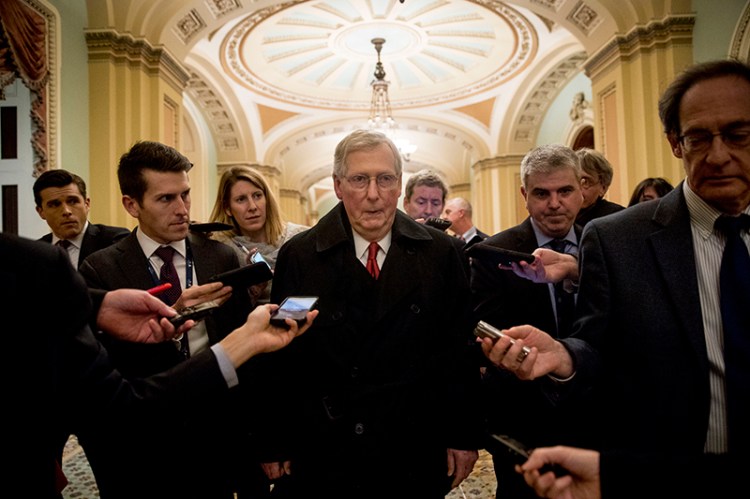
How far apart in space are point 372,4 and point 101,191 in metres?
5.86

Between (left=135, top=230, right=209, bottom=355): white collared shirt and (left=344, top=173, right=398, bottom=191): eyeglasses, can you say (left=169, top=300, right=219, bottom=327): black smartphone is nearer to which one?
(left=135, top=230, right=209, bottom=355): white collared shirt

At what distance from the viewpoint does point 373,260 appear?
6.81 ft

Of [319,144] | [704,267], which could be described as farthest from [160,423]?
[319,144]

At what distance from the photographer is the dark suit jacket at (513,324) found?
80.4 inches

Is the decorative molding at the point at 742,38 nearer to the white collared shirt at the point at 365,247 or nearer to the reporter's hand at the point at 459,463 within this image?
the white collared shirt at the point at 365,247

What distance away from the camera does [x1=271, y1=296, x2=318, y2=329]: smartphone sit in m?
1.63

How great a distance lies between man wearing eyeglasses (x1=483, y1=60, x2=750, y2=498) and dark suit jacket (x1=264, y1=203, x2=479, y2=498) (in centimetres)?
53

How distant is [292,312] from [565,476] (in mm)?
893

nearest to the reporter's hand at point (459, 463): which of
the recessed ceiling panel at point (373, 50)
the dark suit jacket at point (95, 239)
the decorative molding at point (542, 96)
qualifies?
the dark suit jacket at point (95, 239)

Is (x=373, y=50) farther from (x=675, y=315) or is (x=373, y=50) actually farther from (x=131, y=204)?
(x=675, y=315)

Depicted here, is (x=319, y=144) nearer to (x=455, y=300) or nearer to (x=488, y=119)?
(x=488, y=119)

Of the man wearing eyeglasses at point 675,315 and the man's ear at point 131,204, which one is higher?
the man's ear at point 131,204

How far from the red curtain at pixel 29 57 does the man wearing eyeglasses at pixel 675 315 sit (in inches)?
195

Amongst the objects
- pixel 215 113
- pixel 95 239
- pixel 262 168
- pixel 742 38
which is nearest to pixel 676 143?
pixel 95 239
